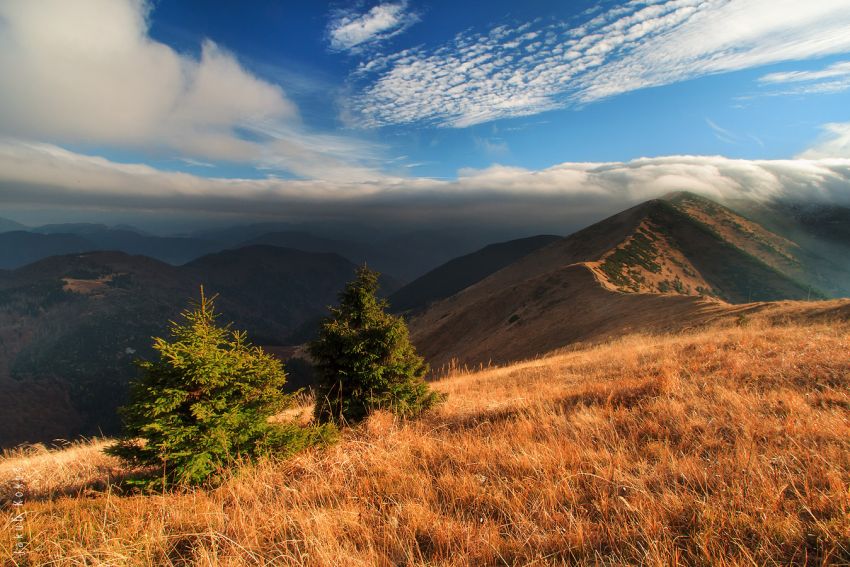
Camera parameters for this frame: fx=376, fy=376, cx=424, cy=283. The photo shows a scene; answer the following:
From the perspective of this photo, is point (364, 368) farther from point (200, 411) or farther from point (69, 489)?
point (69, 489)

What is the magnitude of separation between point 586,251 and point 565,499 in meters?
108

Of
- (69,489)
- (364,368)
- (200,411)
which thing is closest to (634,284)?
(364,368)

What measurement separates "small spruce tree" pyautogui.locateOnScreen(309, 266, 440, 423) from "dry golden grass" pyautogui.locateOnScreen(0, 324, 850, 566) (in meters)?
2.64

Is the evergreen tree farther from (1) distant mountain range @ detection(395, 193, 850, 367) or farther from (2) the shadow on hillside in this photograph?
(1) distant mountain range @ detection(395, 193, 850, 367)

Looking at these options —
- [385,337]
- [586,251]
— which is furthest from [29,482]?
[586,251]

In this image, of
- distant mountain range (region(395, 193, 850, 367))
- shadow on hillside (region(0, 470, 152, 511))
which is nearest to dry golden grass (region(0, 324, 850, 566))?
shadow on hillside (region(0, 470, 152, 511))

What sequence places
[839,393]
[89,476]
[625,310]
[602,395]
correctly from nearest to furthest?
1. [839,393]
2. [602,395]
3. [89,476]
4. [625,310]

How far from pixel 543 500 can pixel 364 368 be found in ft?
19.2

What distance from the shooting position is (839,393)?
4.89 meters

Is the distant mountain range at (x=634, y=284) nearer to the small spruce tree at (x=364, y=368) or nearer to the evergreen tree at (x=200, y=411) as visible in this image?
the small spruce tree at (x=364, y=368)

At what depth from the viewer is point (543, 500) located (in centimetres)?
307

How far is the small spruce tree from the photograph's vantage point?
800 centimetres

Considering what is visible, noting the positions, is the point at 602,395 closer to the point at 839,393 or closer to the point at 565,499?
the point at 839,393

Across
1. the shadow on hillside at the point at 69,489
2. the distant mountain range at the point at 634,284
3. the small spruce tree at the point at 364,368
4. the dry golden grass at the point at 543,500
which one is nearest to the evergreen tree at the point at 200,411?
the dry golden grass at the point at 543,500
